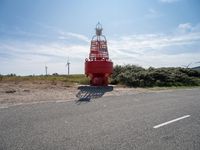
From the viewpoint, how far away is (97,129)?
6824 millimetres

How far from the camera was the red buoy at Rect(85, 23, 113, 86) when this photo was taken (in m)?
21.1

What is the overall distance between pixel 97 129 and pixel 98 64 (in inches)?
564

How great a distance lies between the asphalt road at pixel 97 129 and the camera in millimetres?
5504

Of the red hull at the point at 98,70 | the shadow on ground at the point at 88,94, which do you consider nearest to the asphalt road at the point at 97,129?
the shadow on ground at the point at 88,94

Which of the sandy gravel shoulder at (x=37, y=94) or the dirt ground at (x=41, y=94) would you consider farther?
the dirt ground at (x=41, y=94)

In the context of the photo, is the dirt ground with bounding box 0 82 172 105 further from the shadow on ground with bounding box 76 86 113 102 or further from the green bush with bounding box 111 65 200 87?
the green bush with bounding box 111 65 200 87

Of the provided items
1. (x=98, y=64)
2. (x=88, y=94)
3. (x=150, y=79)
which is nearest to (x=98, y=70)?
(x=98, y=64)

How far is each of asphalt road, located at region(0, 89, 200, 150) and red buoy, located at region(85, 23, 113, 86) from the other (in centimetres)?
1130

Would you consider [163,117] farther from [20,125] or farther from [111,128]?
[20,125]

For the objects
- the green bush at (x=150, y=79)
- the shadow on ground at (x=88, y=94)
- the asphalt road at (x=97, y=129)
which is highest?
the green bush at (x=150, y=79)

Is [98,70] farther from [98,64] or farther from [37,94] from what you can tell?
[37,94]

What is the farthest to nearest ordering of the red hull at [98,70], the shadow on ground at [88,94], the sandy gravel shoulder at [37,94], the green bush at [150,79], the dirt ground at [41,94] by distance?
the green bush at [150,79], the red hull at [98,70], the shadow on ground at [88,94], the dirt ground at [41,94], the sandy gravel shoulder at [37,94]

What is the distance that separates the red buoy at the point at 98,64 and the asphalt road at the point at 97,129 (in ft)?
37.1

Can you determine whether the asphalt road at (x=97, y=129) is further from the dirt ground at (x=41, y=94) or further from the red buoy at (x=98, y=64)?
the red buoy at (x=98, y=64)
